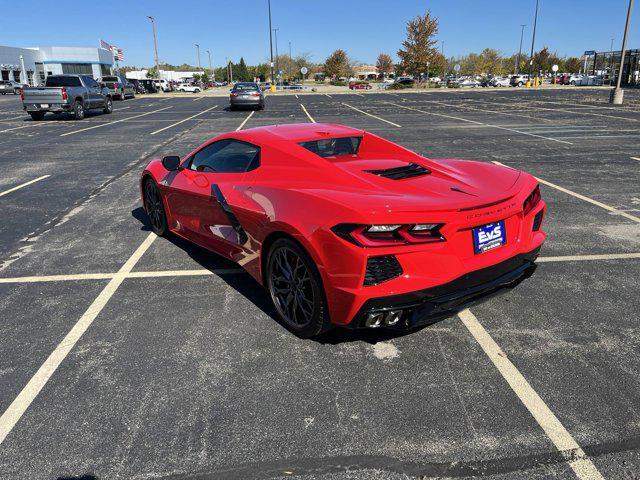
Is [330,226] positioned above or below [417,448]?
above

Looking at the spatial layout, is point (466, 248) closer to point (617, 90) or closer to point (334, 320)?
point (334, 320)

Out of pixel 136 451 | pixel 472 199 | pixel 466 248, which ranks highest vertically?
pixel 472 199

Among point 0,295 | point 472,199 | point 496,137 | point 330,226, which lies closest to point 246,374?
point 330,226

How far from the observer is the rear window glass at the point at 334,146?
4027 millimetres

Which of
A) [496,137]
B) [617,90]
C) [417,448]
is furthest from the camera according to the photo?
[617,90]

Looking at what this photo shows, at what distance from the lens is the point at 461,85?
225 ft

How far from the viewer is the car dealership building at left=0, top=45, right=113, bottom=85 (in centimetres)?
8069

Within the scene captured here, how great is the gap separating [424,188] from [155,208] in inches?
148

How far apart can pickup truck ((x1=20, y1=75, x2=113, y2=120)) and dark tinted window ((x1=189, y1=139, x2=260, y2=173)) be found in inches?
803

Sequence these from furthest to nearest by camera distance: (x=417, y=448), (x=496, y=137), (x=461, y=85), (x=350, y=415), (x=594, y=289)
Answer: (x=461, y=85), (x=496, y=137), (x=594, y=289), (x=350, y=415), (x=417, y=448)

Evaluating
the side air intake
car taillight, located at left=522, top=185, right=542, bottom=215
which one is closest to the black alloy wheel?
the side air intake

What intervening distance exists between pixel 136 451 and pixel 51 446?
0.46 m

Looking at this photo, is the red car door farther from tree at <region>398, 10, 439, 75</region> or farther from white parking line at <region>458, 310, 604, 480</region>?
tree at <region>398, 10, 439, 75</region>

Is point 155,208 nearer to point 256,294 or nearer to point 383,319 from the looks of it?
point 256,294
